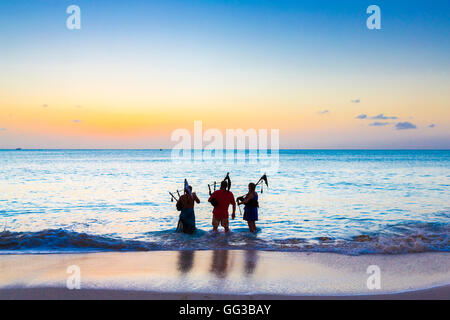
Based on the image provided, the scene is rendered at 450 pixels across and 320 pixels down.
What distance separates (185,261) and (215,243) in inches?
80.5

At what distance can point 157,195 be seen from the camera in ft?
71.2

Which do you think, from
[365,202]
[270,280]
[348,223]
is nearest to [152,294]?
[270,280]

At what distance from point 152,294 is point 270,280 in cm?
222

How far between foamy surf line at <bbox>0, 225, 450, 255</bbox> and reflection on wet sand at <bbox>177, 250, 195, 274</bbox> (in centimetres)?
56

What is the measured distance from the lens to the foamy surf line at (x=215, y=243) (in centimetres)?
901

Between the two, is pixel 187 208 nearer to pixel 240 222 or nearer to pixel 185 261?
pixel 185 261

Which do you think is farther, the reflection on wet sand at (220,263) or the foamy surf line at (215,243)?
the foamy surf line at (215,243)

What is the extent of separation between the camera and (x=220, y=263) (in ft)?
24.7

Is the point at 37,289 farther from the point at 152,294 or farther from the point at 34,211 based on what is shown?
the point at 34,211

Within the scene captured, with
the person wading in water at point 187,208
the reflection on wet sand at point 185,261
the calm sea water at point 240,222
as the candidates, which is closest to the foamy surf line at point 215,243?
the calm sea water at point 240,222

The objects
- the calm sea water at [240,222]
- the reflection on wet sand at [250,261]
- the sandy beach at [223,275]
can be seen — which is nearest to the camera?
the sandy beach at [223,275]

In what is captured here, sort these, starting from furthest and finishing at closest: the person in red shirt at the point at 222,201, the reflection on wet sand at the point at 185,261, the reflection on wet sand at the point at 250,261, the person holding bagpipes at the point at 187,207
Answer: the person in red shirt at the point at 222,201 < the person holding bagpipes at the point at 187,207 < the reflection on wet sand at the point at 185,261 < the reflection on wet sand at the point at 250,261

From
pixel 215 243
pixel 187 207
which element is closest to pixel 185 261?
pixel 215 243

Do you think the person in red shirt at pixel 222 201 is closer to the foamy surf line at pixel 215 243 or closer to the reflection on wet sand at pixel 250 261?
the foamy surf line at pixel 215 243
